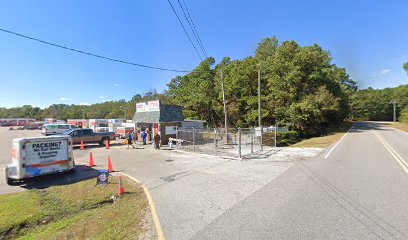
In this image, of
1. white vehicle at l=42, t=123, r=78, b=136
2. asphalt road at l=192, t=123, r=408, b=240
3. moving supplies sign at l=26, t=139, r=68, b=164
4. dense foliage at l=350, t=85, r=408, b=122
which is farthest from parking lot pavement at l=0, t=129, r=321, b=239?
dense foliage at l=350, t=85, r=408, b=122

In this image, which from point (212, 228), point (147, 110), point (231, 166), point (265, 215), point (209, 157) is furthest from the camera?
point (147, 110)

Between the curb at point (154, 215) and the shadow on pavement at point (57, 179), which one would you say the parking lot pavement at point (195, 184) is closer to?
the curb at point (154, 215)

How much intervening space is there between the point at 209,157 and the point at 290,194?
8.49m

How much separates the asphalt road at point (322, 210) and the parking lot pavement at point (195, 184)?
0.41 meters

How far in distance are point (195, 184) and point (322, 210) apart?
14.3ft

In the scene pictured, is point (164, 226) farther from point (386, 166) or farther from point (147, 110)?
point (147, 110)

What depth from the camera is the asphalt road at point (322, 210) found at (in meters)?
4.66

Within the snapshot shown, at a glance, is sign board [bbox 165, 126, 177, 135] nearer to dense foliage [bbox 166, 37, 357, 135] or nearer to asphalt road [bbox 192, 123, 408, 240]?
asphalt road [bbox 192, 123, 408, 240]

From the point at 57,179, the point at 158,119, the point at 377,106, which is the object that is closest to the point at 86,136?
the point at 158,119

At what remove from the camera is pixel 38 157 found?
994 centimetres

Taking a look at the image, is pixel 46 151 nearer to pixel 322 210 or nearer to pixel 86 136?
pixel 322 210

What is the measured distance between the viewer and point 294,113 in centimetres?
3581

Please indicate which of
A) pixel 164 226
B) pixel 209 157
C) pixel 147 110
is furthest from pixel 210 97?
pixel 164 226

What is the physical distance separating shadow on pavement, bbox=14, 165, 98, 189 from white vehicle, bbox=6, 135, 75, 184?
370 millimetres
